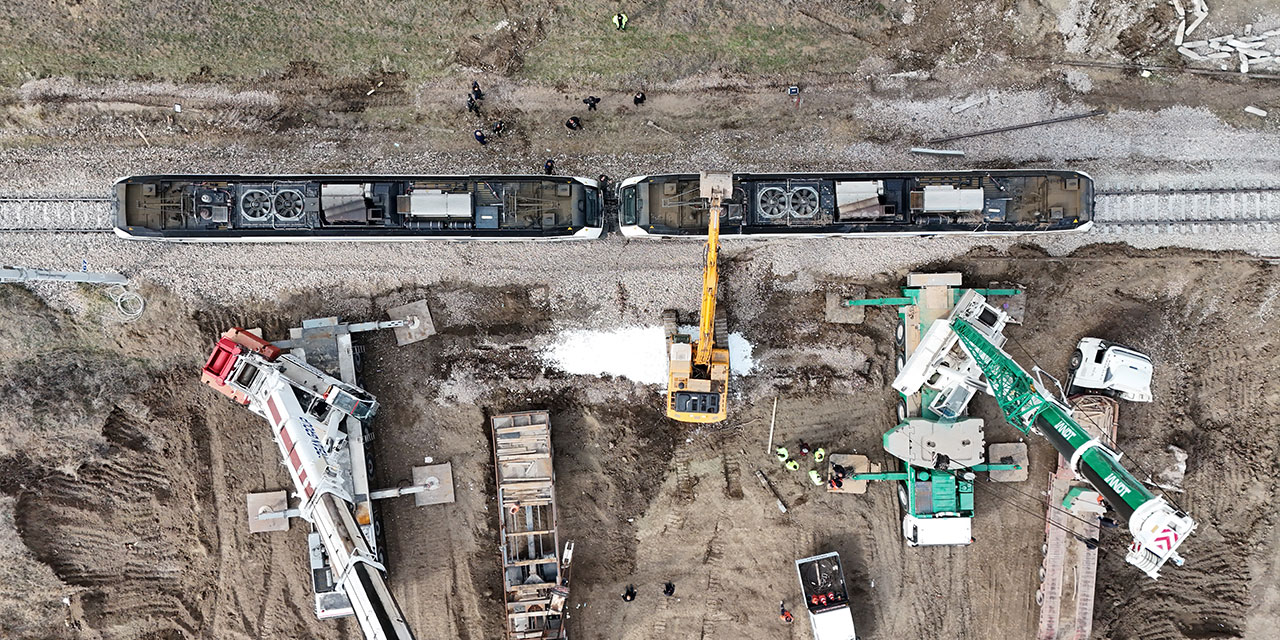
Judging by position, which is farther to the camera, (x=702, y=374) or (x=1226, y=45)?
→ (x=1226, y=45)

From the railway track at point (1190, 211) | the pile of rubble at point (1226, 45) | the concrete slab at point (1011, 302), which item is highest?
the pile of rubble at point (1226, 45)

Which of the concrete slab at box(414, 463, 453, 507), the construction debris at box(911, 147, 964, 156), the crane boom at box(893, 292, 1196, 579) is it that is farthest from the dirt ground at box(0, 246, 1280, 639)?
the construction debris at box(911, 147, 964, 156)

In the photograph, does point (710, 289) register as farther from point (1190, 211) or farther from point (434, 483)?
point (1190, 211)

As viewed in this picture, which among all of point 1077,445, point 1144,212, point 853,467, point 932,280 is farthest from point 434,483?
point 1144,212

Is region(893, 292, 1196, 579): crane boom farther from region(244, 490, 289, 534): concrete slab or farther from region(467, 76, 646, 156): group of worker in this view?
region(244, 490, 289, 534): concrete slab

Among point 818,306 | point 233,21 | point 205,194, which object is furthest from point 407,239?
point 818,306

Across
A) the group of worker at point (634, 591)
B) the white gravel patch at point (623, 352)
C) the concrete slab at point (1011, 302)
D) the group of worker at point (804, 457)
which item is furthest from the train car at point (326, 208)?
the concrete slab at point (1011, 302)

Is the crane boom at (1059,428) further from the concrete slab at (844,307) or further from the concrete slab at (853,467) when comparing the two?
the concrete slab at (853,467)
